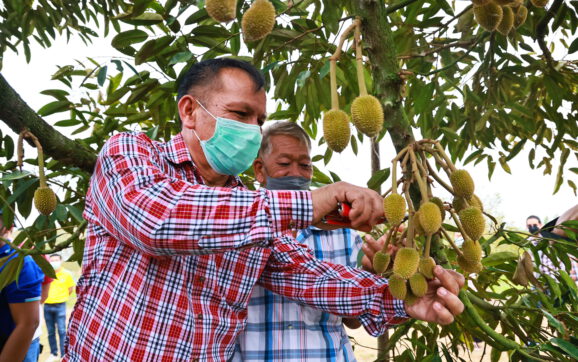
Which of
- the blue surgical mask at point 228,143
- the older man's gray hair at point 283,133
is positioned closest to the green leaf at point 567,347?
the blue surgical mask at point 228,143

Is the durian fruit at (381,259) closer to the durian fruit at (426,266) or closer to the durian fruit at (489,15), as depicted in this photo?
the durian fruit at (426,266)

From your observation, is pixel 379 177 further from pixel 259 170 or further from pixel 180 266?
pixel 259 170

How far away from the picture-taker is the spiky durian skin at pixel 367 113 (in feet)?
→ 2.41

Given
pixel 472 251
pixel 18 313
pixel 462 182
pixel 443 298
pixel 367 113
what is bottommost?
pixel 18 313

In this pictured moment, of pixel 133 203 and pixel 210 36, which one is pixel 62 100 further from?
pixel 133 203

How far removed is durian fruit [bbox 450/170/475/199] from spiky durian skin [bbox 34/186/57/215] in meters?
0.95

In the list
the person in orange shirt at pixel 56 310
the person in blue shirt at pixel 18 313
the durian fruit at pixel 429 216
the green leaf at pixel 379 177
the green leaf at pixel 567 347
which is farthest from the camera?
the person in orange shirt at pixel 56 310

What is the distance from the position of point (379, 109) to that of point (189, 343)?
586 mm

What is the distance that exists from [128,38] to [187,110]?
0.35 m

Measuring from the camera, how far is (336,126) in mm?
730

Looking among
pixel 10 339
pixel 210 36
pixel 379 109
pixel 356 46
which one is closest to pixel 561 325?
pixel 379 109

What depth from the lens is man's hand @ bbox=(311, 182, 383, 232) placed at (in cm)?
71

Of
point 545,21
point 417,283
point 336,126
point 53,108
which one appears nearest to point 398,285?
point 417,283

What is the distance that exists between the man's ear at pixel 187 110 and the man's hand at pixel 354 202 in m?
0.50
